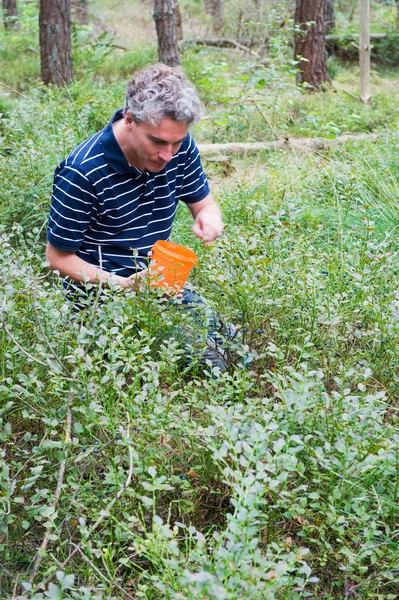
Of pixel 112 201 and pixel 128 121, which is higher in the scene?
pixel 128 121

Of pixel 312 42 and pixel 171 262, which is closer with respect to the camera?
pixel 171 262

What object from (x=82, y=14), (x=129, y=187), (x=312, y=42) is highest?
(x=129, y=187)

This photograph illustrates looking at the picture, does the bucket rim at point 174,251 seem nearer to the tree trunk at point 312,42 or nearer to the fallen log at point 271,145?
the fallen log at point 271,145

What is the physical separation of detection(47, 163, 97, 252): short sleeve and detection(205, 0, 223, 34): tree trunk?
533 inches

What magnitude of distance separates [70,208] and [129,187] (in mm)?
308

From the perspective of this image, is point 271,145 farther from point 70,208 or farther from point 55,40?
point 70,208

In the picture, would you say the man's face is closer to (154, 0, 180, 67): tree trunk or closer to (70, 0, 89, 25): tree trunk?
(154, 0, 180, 67): tree trunk

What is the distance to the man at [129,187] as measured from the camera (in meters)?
2.82

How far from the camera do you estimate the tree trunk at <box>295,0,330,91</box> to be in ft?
33.1

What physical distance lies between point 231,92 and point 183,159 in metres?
6.47

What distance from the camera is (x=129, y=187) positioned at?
10.2 feet

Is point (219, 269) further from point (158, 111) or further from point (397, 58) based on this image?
point (397, 58)

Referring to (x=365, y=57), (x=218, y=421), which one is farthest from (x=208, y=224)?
(x=365, y=57)

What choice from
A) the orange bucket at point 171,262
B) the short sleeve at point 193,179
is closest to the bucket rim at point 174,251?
the orange bucket at point 171,262
